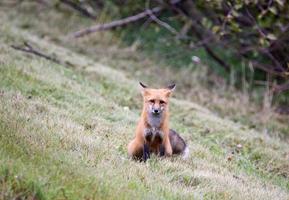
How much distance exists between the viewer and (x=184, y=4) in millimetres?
18312

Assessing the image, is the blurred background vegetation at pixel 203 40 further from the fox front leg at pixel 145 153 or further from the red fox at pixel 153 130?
the fox front leg at pixel 145 153

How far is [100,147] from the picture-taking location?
24.1ft

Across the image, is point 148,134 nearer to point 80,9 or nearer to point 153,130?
point 153,130

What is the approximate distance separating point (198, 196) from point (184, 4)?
12.5 metres

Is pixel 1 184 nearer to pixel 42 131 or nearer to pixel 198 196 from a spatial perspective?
pixel 42 131

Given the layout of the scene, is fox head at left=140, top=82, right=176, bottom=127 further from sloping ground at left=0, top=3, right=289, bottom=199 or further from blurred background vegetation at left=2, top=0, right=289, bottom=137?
blurred background vegetation at left=2, top=0, right=289, bottom=137

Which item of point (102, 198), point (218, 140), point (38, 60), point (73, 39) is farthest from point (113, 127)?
point (73, 39)

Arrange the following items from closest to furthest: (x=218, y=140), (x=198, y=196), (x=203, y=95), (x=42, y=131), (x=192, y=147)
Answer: (x=198, y=196), (x=42, y=131), (x=192, y=147), (x=218, y=140), (x=203, y=95)

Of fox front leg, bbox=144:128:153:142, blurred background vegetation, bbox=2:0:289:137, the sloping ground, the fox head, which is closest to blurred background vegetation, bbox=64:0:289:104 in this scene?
blurred background vegetation, bbox=2:0:289:137

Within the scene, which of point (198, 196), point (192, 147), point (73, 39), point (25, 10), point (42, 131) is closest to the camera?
point (198, 196)

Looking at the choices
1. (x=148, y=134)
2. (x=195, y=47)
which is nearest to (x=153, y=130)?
(x=148, y=134)

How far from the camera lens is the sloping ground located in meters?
5.82

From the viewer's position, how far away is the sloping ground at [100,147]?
582 cm

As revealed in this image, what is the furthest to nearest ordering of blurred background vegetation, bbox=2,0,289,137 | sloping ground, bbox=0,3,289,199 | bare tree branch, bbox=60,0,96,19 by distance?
bare tree branch, bbox=60,0,96,19, blurred background vegetation, bbox=2,0,289,137, sloping ground, bbox=0,3,289,199
